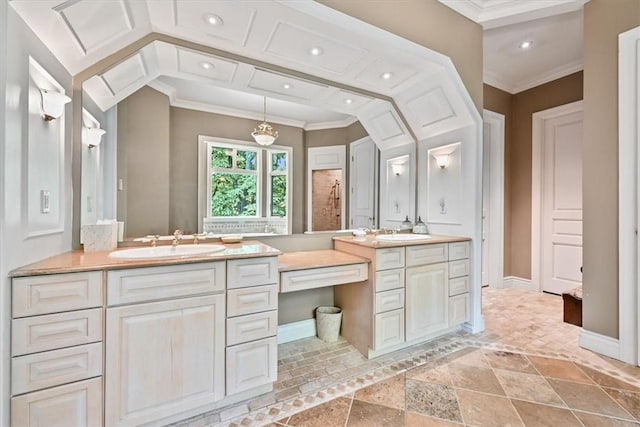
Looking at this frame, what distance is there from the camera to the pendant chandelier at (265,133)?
7.75 feet

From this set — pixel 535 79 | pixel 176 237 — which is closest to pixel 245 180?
pixel 176 237

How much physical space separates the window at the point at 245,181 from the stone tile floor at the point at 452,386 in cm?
124

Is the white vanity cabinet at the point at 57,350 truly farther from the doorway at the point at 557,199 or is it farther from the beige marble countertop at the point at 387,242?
the doorway at the point at 557,199

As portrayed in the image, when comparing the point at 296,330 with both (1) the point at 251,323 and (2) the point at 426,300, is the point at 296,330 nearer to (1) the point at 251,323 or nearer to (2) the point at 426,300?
(1) the point at 251,323

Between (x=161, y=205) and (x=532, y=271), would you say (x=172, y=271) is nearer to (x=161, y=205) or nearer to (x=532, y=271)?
(x=161, y=205)

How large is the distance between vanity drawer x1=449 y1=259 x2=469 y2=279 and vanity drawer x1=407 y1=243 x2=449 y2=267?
0.42ft

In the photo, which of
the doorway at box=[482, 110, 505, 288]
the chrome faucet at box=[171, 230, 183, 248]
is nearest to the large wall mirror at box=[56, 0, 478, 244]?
the chrome faucet at box=[171, 230, 183, 248]

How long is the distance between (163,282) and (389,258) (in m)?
1.59

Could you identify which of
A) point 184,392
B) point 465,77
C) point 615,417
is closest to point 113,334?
point 184,392

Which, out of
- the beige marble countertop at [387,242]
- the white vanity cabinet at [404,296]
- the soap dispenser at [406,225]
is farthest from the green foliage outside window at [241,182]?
the soap dispenser at [406,225]

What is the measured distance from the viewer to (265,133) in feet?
7.84

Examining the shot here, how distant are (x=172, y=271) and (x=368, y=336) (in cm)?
156

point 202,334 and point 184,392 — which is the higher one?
point 202,334

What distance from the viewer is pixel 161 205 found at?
2045 millimetres
